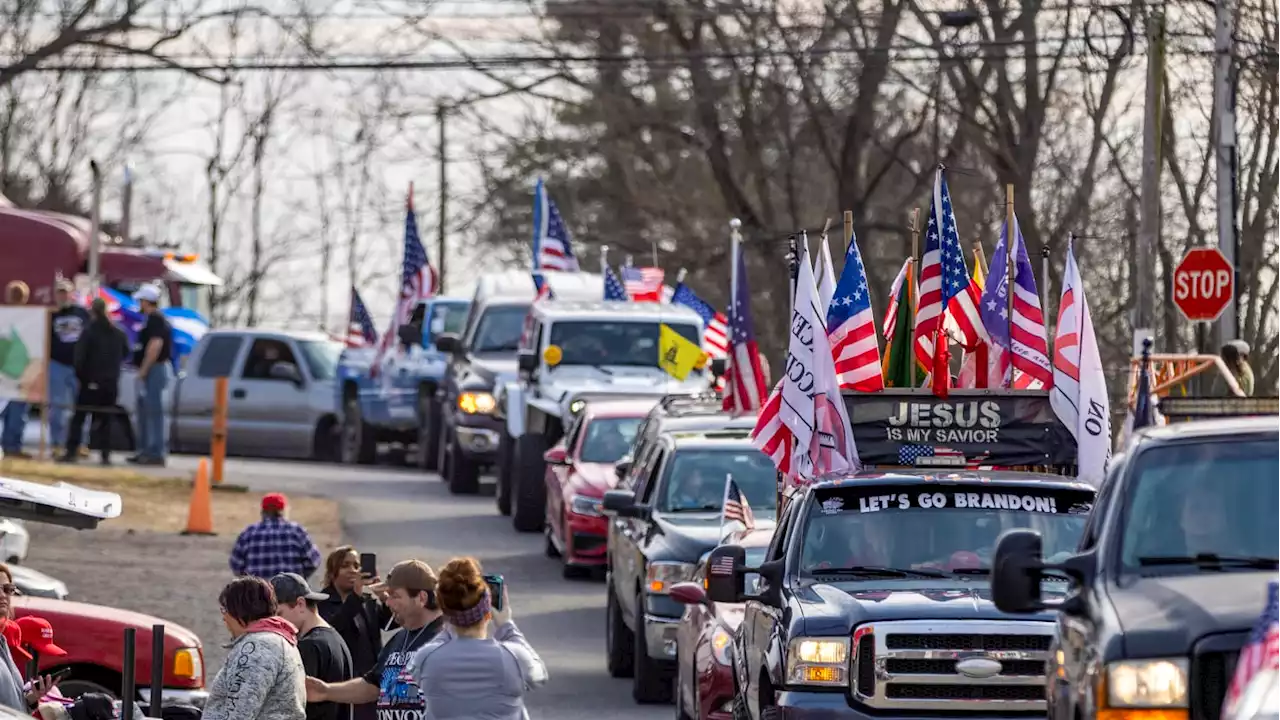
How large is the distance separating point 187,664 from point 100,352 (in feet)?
56.5

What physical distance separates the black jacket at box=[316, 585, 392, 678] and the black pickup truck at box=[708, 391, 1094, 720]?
1.73 meters

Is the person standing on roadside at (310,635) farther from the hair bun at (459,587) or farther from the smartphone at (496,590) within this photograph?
the hair bun at (459,587)

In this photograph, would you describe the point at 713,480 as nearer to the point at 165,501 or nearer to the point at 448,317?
the point at 165,501

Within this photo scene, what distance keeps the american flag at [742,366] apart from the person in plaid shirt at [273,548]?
509 centimetres

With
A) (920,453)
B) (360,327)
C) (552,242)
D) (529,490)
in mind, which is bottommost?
(529,490)

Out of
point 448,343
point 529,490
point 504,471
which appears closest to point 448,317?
point 448,343

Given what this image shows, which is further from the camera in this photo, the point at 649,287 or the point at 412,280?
the point at 412,280

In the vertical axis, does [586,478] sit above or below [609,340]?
below

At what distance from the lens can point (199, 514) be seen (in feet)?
79.7

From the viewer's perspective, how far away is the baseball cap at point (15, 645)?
36.3 feet

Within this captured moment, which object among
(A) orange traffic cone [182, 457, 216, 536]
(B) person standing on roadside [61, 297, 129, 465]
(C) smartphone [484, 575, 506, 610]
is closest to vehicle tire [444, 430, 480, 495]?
(B) person standing on roadside [61, 297, 129, 465]

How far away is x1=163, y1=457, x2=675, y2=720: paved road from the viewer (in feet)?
53.0

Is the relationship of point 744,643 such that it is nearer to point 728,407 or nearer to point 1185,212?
point 728,407

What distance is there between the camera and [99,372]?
1163 inches
